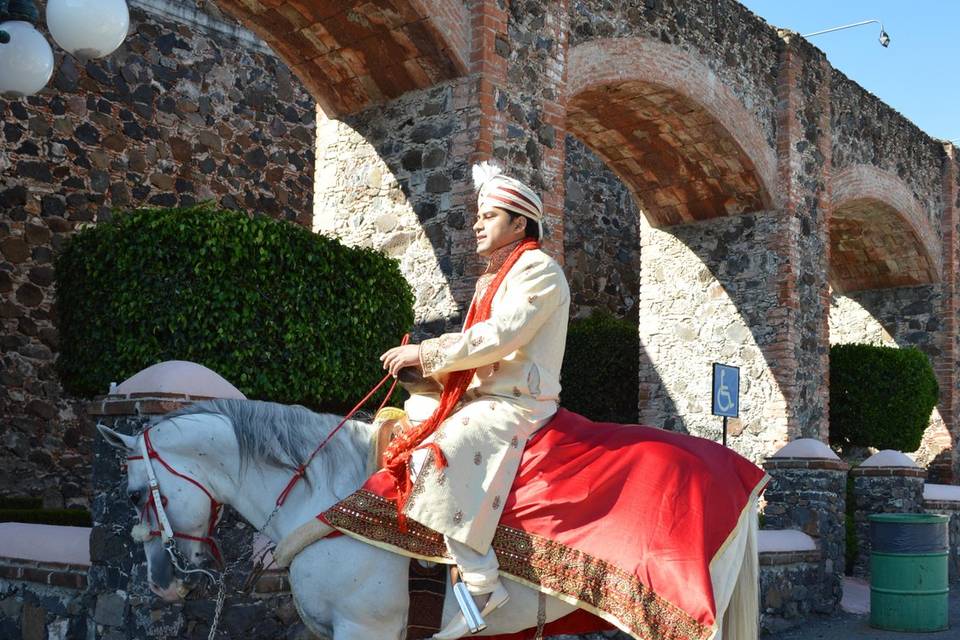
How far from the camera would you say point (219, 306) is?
621 centimetres

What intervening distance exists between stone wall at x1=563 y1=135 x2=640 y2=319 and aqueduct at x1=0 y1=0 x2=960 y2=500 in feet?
0.11

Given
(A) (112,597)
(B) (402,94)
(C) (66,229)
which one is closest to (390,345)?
(B) (402,94)

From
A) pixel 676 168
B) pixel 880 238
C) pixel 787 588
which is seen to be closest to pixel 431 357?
pixel 787 588

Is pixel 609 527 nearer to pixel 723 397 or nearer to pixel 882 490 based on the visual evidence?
pixel 723 397

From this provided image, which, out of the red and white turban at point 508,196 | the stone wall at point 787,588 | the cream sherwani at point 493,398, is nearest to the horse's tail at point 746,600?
the cream sherwani at point 493,398

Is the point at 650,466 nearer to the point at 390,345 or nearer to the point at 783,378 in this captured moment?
the point at 390,345

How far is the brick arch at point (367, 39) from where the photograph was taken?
295 inches

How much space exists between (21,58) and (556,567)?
342 cm

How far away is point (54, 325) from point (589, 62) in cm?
548

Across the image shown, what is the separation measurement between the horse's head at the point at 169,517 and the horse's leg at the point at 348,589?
1.02 ft

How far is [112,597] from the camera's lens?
4699 millimetres

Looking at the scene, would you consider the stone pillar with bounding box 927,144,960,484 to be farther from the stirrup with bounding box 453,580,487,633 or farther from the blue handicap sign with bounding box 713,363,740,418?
the stirrup with bounding box 453,580,487,633

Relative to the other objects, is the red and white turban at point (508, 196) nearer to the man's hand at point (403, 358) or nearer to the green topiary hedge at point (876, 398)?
the man's hand at point (403, 358)

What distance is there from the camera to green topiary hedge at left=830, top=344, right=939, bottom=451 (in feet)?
42.1
